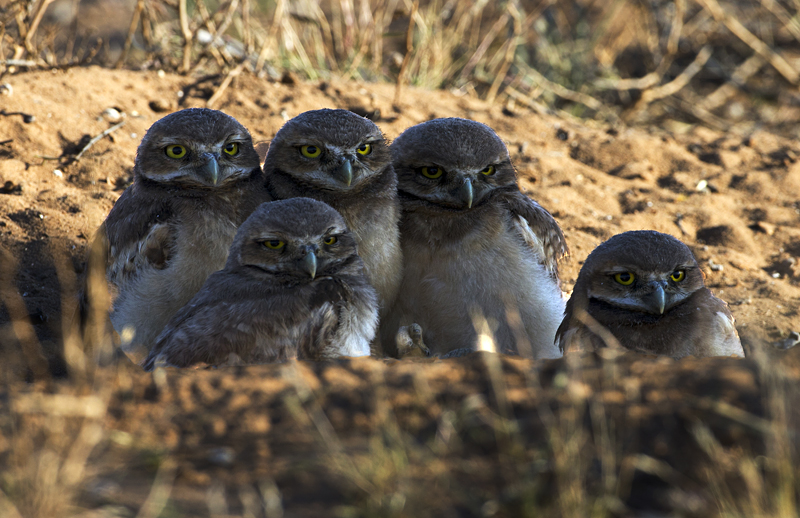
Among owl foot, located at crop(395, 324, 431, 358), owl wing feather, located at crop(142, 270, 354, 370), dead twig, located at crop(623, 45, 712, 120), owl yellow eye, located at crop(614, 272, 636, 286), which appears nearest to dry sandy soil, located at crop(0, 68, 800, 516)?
owl wing feather, located at crop(142, 270, 354, 370)

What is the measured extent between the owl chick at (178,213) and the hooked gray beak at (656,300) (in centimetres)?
247

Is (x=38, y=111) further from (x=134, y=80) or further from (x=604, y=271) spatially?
(x=604, y=271)

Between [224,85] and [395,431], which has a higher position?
[395,431]

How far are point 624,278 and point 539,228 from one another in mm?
924

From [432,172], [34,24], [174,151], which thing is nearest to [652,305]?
[432,172]

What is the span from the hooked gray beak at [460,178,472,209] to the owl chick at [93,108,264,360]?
4.33ft

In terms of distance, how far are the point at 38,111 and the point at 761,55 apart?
9.68m

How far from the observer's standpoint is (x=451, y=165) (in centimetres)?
520

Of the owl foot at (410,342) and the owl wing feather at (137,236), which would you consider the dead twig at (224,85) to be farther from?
the owl foot at (410,342)

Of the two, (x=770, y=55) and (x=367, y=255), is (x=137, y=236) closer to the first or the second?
(x=367, y=255)

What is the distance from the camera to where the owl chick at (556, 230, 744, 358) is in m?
4.60

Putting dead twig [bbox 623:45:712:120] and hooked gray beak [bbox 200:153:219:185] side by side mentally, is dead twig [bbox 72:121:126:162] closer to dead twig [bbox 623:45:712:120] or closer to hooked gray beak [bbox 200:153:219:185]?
hooked gray beak [bbox 200:153:219:185]

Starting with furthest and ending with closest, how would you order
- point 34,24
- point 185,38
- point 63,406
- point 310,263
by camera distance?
point 185,38, point 34,24, point 310,263, point 63,406

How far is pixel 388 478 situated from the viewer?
2637mm
